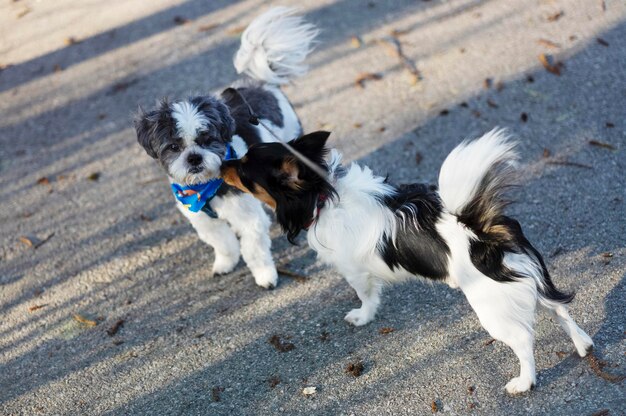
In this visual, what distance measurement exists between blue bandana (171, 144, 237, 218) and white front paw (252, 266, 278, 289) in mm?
761

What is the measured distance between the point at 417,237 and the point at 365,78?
157 inches

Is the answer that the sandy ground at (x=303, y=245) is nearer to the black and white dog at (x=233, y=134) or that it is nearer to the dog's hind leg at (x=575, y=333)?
the dog's hind leg at (x=575, y=333)

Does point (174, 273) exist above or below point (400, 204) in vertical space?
below

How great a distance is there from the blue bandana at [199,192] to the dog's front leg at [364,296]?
1.13 metres

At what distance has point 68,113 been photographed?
25.5ft

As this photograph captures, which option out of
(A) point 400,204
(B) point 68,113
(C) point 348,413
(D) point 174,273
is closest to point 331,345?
(C) point 348,413

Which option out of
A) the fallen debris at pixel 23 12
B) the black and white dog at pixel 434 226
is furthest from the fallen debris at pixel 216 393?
the fallen debris at pixel 23 12

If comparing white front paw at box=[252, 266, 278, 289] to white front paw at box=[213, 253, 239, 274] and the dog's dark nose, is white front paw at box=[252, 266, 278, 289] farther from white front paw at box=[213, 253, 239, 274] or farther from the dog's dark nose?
the dog's dark nose

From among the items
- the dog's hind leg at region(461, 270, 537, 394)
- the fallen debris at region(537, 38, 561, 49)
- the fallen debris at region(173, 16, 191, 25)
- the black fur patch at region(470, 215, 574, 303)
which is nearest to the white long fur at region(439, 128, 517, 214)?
the black fur patch at region(470, 215, 574, 303)

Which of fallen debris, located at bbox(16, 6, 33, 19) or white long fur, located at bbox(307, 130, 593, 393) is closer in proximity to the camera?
white long fur, located at bbox(307, 130, 593, 393)

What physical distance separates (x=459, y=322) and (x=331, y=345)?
89 cm

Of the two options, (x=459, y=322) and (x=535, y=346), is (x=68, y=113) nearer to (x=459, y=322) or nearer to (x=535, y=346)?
(x=459, y=322)

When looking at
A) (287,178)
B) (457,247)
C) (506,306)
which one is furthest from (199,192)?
(506,306)

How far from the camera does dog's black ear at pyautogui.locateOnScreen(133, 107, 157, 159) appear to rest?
418 cm
